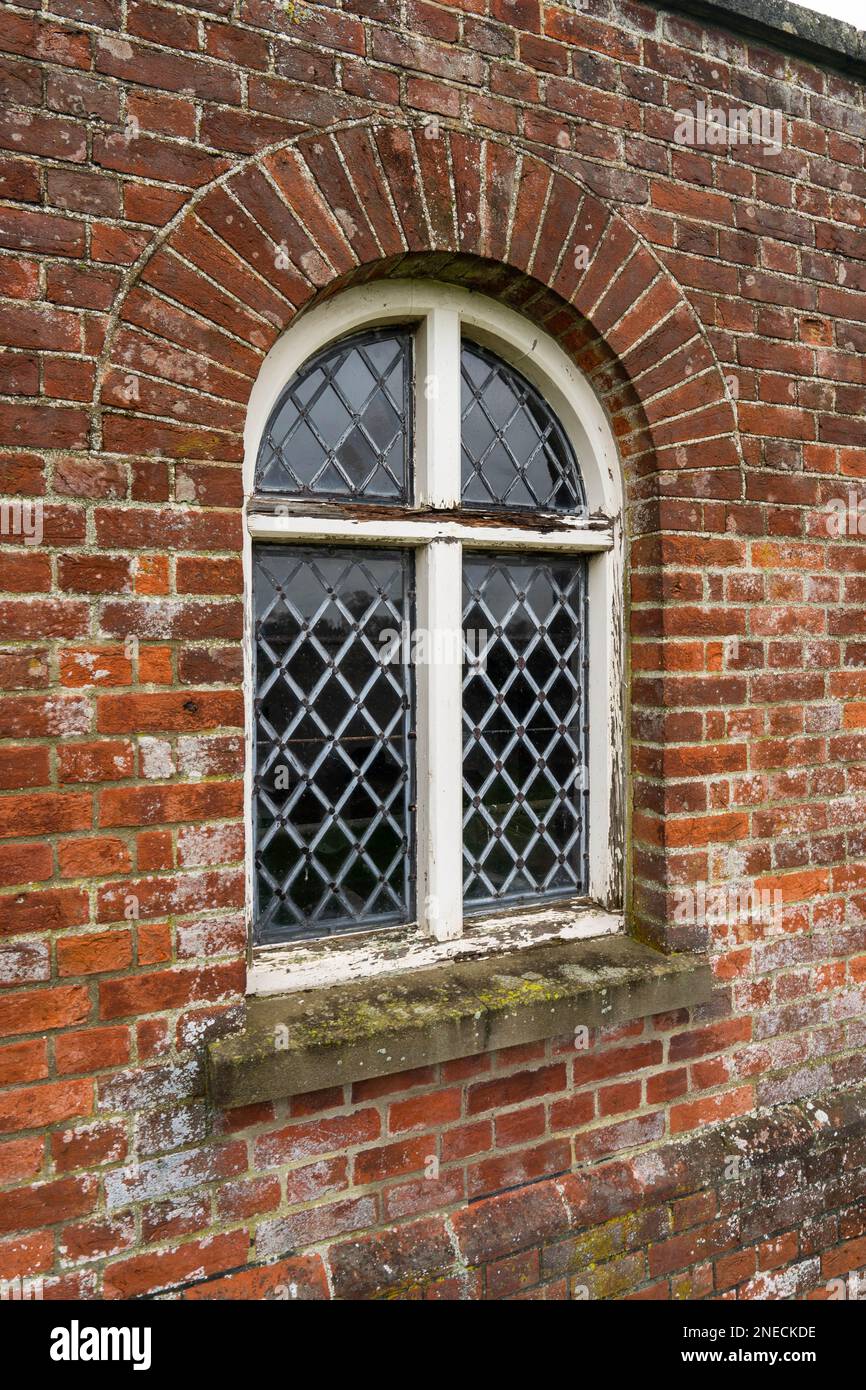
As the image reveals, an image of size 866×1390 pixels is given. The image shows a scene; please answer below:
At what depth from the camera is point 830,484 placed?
2.71 metres

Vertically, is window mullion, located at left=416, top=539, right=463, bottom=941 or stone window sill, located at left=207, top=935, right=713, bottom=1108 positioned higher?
window mullion, located at left=416, top=539, right=463, bottom=941

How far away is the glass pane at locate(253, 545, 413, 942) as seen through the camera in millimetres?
2180

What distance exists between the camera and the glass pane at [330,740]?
2180mm

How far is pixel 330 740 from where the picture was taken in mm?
2244

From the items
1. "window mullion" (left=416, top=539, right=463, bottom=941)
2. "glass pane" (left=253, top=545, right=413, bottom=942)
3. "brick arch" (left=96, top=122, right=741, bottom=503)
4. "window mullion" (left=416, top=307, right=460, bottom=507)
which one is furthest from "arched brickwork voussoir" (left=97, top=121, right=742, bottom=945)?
"window mullion" (left=416, top=539, right=463, bottom=941)

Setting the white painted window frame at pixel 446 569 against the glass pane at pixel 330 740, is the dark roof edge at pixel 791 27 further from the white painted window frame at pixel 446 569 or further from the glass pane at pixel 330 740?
the glass pane at pixel 330 740

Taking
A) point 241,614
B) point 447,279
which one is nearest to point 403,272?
point 447,279

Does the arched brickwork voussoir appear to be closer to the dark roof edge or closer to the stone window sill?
the stone window sill

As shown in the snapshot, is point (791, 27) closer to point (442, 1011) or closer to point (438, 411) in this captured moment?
point (438, 411)

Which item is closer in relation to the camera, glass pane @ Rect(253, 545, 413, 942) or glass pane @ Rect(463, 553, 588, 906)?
glass pane @ Rect(253, 545, 413, 942)

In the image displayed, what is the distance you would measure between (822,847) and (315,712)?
1.71 metres

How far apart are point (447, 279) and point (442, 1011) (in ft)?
6.38

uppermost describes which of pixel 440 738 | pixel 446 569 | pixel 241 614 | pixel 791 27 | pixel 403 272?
pixel 791 27

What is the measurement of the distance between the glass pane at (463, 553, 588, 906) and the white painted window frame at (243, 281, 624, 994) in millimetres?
51
